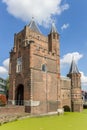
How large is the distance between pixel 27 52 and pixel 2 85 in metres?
39.7

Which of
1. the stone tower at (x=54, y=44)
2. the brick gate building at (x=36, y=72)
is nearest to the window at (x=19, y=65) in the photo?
the brick gate building at (x=36, y=72)

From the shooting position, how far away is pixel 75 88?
38469mm

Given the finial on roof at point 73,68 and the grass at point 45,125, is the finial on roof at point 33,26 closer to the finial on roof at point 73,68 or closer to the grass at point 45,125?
the finial on roof at point 73,68

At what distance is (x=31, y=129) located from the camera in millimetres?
16125

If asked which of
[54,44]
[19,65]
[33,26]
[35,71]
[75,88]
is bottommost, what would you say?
[75,88]

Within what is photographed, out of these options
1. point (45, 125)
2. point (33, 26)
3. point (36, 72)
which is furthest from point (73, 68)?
point (45, 125)

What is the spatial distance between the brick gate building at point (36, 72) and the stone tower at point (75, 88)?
0.21m

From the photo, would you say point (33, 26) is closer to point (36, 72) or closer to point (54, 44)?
point (54, 44)

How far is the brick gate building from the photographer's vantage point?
90.2 feet

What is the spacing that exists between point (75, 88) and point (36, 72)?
45.1ft

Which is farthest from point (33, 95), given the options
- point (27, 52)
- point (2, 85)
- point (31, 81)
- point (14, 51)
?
point (2, 85)

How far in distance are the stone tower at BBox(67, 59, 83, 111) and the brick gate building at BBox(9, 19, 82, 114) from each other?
21 centimetres

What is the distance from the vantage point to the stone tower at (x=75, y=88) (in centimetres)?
3672

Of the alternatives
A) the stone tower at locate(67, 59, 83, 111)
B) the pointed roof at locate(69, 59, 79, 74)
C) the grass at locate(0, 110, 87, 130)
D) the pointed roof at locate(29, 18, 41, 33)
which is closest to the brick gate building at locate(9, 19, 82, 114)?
the pointed roof at locate(29, 18, 41, 33)
